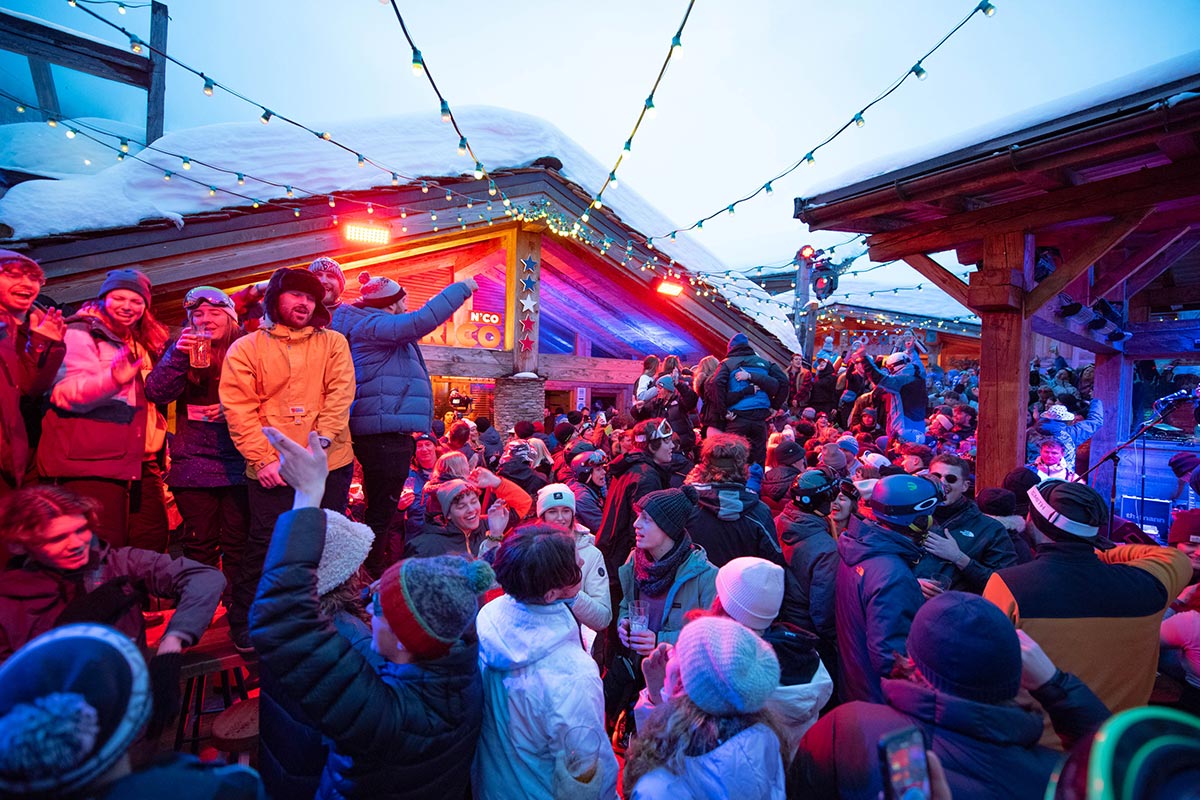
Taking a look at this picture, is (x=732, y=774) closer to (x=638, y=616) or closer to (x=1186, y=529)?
(x=638, y=616)

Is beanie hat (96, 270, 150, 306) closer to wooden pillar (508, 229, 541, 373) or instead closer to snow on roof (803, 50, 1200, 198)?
snow on roof (803, 50, 1200, 198)

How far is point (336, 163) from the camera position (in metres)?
8.07

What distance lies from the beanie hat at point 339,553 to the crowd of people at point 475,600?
0.01 m

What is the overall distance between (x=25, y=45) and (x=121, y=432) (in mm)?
10845

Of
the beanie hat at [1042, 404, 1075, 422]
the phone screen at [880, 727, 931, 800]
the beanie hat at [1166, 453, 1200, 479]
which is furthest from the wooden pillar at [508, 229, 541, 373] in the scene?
the phone screen at [880, 727, 931, 800]

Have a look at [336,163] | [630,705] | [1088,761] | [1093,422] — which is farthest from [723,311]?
[1088,761]

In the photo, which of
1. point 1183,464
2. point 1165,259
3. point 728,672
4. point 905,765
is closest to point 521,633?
point 728,672

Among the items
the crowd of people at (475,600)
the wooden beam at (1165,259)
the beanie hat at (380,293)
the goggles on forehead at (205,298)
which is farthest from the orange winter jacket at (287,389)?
the wooden beam at (1165,259)

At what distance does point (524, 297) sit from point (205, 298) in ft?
24.6

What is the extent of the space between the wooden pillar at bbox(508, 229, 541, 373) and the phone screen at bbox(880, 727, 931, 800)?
9.33 m

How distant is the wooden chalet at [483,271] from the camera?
6.72 meters

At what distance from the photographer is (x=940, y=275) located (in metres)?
5.73

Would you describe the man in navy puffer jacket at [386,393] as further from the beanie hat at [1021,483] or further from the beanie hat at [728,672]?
the beanie hat at [1021,483]

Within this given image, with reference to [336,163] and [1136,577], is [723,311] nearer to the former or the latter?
[336,163]
